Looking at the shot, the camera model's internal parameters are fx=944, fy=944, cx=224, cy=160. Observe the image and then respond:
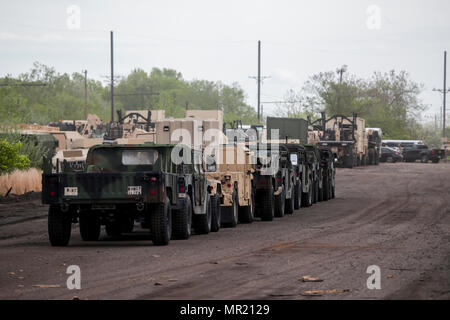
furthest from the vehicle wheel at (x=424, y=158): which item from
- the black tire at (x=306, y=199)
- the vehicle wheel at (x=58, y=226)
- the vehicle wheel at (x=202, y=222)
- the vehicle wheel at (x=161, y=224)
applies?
the vehicle wheel at (x=58, y=226)

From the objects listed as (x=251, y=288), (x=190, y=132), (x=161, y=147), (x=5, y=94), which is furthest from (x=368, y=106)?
(x=251, y=288)

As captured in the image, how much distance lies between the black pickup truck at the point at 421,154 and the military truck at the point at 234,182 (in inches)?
2463

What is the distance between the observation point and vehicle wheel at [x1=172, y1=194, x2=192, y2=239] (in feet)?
58.6

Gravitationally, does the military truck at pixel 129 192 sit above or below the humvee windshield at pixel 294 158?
below

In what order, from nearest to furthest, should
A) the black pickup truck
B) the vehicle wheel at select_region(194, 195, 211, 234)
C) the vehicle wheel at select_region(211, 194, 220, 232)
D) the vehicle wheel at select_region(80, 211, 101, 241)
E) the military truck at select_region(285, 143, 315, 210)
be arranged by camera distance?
the vehicle wheel at select_region(80, 211, 101, 241) < the vehicle wheel at select_region(194, 195, 211, 234) < the vehicle wheel at select_region(211, 194, 220, 232) < the military truck at select_region(285, 143, 315, 210) < the black pickup truck

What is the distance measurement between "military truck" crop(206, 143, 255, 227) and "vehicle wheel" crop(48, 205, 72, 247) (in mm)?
4358

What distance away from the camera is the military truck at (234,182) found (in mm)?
21141

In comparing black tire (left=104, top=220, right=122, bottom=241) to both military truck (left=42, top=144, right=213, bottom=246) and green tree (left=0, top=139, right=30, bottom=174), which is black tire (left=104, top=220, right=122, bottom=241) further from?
green tree (left=0, top=139, right=30, bottom=174)

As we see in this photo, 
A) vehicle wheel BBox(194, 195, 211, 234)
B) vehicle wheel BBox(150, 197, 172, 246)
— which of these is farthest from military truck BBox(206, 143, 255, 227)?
vehicle wheel BBox(150, 197, 172, 246)

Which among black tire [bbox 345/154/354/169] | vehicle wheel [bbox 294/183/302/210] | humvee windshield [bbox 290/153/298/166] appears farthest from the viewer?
black tire [bbox 345/154/354/169]

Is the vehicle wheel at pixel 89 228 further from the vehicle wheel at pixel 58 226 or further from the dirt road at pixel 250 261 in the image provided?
the vehicle wheel at pixel 58 226

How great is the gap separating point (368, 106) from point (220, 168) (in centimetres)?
9388
